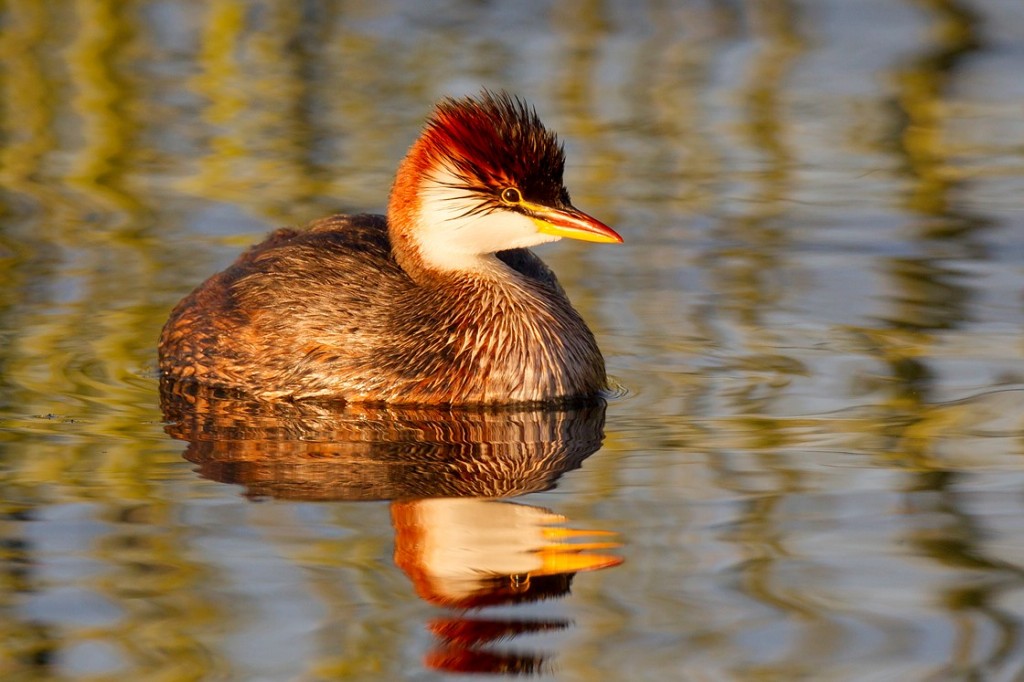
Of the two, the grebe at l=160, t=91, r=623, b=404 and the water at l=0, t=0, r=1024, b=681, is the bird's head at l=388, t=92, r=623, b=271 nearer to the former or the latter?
the grebe at l=160, t=91, r=623, b=404

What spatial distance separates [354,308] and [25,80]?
7.70m

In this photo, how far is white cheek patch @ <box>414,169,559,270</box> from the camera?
29.7 feet

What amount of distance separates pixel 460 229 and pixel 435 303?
38 centimetres

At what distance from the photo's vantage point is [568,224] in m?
8.91

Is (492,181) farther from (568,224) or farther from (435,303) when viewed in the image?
(435,303)

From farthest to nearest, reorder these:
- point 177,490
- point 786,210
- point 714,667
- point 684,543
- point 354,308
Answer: point 786,210 → point 354,308 → point 177,490 → point 684,543 → point 714,667

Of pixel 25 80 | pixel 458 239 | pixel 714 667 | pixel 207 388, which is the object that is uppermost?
pixel 25 80

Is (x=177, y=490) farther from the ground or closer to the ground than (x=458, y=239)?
closer to the ground

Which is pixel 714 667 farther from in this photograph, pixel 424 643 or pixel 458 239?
pixel 458 239

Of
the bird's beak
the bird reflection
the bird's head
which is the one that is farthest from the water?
the bird's head

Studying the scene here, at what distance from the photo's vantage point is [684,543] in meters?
6.74

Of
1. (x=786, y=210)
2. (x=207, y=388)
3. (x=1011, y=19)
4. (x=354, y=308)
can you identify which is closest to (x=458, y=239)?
(x=354, y=308)

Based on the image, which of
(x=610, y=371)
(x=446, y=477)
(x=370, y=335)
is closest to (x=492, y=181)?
(x=370, y=335)

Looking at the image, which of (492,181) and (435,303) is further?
(435,303)
